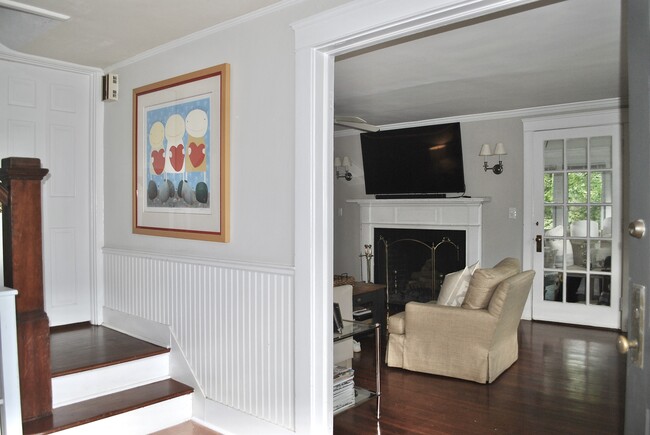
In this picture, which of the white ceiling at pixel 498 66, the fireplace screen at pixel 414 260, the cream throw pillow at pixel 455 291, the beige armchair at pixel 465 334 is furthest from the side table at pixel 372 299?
the white ceiling at pixel 498 66

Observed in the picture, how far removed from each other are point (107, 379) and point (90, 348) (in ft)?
1.37

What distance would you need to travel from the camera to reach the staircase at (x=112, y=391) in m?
2.79

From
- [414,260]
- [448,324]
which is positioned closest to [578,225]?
[414,260]

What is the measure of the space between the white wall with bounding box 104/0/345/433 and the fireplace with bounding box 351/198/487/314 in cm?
364

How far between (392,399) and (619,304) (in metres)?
3.18

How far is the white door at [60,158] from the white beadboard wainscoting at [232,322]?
2.68ft

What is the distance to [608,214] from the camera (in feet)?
17.7

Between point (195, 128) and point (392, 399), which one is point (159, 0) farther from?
point (392, 399)

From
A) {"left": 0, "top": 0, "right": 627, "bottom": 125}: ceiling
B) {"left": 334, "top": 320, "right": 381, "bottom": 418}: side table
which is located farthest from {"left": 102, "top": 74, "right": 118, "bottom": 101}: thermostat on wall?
{"left": 334, "top": 320, "right": 381, "bottom": 418}: side table

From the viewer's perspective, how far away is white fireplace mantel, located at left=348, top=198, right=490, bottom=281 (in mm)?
6004

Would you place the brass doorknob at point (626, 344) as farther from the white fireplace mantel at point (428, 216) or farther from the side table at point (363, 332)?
the white fireplace mantel at point (428, 216)

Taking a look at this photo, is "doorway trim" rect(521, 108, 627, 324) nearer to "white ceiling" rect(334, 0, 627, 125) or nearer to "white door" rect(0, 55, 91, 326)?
"white ceiling" rect(334, 0, 627, 125)

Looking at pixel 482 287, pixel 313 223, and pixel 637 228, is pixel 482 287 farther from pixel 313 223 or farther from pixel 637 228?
pixel 637 228

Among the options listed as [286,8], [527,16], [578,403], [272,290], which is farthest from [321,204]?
[578,403]
